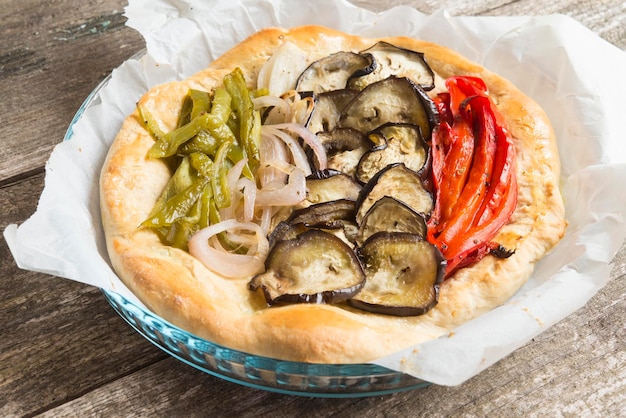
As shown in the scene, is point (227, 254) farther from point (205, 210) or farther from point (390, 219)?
point (390, 219)

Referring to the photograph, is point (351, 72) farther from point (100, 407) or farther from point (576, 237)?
point (100, 407)

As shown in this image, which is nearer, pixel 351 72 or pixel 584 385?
pixel 584 385

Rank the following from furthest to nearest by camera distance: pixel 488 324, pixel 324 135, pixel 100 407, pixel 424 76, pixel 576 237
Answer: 1. pixel 424 76
2. pixel 324 135
3. pixel 576 237
4. pixel 100 407
5. pixel 488 324

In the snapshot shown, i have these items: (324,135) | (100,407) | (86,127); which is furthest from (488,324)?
(86,127)

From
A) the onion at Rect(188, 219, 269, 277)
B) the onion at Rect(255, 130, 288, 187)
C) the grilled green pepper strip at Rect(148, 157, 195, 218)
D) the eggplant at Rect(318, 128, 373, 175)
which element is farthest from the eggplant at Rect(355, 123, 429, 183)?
the grilled green pepper strip at Rect(148, 157, 195, 218)

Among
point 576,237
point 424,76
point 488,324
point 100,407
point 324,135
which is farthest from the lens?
point 424,76

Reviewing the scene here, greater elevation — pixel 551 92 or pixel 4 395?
pixel 551 92
